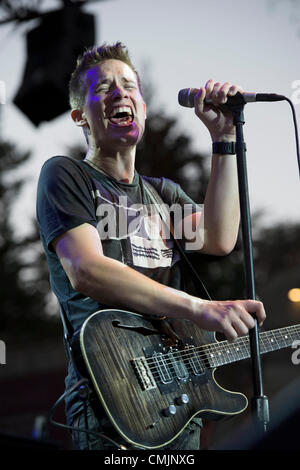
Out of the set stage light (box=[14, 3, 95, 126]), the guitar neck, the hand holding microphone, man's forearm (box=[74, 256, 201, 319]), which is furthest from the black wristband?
stage light (box=[14, 3, 95, 126])

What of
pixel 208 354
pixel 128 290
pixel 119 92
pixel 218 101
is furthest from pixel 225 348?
pixel 119 92

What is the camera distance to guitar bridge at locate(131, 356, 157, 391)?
2.00m

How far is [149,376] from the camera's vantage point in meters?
2.04

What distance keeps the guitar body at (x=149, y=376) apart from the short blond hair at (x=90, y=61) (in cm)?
121

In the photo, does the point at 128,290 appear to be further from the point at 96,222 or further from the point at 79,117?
the point at 79,117

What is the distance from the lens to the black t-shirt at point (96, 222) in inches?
83.4

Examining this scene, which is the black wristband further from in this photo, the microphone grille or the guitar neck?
the guitar neck

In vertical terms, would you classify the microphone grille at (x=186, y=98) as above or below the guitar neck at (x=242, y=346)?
above

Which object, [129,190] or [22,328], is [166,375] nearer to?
→ [129,190]


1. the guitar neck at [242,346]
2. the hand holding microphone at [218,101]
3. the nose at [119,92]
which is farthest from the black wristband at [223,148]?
the guitar neck at [242,346]

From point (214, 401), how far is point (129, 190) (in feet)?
3.27

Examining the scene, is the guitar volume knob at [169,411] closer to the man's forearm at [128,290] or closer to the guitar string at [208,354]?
the guitar string at [208,354]

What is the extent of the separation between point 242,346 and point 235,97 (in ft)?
3.57

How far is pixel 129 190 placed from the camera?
248 cm
